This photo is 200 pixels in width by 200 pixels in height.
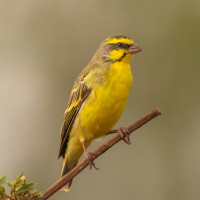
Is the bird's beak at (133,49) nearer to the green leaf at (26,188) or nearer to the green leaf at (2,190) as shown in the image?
the green leaf at (26,188)

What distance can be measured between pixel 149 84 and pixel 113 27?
117cm

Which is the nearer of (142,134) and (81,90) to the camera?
(81,90)

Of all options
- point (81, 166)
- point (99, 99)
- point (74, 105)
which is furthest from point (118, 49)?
point (81, 166)

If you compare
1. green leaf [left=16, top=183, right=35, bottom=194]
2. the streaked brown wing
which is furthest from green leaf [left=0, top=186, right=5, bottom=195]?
the streaked brown wing

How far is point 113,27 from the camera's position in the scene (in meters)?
7.47

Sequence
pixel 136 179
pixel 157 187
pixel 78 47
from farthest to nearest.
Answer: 1. pixel 78 47
2. pixel 136 179
3. pixel 157 187

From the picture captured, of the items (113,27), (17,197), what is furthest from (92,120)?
(113,27)

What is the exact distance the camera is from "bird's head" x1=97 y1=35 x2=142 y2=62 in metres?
4.95

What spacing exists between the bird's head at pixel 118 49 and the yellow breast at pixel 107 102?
0.10 meters

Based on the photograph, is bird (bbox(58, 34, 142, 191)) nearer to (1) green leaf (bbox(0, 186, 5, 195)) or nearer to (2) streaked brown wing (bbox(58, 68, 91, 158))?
(2) streaked brown wing (bbox(58, 68, 91, 158))

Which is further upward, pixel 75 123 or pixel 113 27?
pixel 113 27

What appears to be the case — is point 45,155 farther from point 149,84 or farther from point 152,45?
point 152,45

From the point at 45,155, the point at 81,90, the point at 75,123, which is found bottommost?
the point at 45,155

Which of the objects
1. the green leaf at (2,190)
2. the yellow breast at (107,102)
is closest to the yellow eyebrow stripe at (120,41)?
the yellow breast at (107,102)
